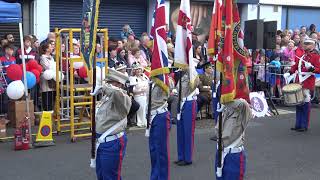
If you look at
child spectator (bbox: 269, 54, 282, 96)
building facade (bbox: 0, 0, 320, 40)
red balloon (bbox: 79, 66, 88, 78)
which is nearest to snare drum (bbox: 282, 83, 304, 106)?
red balloon (bbox: 79, 66, 88, 78)

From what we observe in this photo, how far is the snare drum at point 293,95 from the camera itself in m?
11.3

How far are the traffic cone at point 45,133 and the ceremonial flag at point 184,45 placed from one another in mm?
3314

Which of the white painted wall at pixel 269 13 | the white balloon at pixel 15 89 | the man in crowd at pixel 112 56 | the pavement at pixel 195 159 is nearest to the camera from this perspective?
the pavement at pixel 195 159

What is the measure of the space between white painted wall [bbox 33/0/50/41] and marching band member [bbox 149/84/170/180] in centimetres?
979

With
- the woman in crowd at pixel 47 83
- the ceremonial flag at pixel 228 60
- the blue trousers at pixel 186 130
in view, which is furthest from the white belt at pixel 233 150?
the woman in crowd at pixel 47 83

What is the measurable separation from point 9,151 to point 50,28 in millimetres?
8076

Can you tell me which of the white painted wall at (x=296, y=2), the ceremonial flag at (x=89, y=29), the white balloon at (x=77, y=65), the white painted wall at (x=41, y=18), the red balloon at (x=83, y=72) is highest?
the white painted wall at (x=296, y=2)

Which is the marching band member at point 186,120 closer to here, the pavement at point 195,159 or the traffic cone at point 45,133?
the pavement at point 195,159

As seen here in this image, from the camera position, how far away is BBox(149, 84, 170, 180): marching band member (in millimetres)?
7047

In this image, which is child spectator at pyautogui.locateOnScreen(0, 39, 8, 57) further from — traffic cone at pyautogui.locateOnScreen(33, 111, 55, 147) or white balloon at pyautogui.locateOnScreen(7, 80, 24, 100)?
traffic cone at pyautogui.locateOnScreen(33, 111, 55, 147)

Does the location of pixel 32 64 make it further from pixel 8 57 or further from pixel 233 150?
pixel 233 150

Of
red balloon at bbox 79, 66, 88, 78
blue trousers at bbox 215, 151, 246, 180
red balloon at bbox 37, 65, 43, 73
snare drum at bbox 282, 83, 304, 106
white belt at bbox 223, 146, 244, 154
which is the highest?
red balloon at bbox 37, 65, 43, 73

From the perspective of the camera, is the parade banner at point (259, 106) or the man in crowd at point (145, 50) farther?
the parade banner at point (259, 106)

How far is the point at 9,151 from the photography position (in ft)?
31.5
